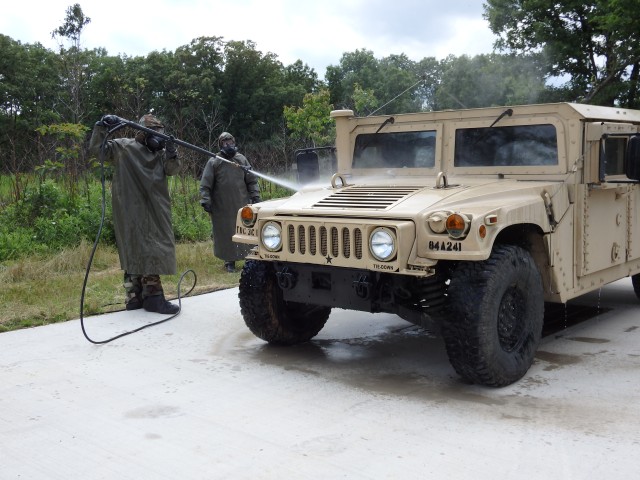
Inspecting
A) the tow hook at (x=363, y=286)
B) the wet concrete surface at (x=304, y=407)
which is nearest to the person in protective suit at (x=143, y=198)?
the wet concrete surface at (x=304, y=407)

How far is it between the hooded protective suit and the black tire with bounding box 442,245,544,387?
2.84 metres

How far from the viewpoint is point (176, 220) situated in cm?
1083

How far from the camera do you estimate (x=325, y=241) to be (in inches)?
177

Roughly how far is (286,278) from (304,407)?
98 centimetres

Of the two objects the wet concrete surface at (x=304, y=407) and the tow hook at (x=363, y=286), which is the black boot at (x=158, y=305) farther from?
the tow hook at (x=363, y=286)

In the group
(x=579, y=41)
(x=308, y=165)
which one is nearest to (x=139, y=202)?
(x=308, y=165)

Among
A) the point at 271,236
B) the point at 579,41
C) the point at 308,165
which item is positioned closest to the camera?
the point at 271,236

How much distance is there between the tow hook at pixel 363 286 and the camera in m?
4.41

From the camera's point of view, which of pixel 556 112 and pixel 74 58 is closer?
pixel 556 112

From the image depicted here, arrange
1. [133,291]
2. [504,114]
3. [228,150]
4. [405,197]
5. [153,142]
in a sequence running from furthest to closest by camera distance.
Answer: [228,150], [133,291], [153,142], [504,114], [405,197]

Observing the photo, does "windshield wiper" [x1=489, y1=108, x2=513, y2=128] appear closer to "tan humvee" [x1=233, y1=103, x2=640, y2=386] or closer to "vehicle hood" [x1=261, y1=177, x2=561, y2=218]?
"tan humvee" [x1=233, y1=103, x2=640, y2=386]

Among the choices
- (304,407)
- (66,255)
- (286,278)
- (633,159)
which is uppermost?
(633,159)

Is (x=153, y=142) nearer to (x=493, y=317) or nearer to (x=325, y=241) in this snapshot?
(x=325, y=241)

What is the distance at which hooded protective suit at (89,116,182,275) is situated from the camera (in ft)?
20.2
